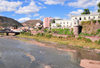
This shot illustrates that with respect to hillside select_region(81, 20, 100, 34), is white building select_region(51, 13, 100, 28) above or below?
above

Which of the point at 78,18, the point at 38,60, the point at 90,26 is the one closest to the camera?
the point at 38,60

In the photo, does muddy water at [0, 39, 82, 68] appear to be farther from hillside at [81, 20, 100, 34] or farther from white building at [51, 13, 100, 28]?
white building at [51, 13, 100, 28]

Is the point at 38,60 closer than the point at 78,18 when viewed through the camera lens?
Yes

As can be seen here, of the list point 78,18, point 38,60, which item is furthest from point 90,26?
point 38,60

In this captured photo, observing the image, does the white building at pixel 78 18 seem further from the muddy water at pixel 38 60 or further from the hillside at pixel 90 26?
the muddy water at pixel 38 60

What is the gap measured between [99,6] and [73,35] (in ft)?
60.5

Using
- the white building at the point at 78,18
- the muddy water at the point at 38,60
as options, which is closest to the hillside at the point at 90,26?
the white building at the point at 78,18

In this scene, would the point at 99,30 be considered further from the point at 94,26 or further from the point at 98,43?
the point at 98,43

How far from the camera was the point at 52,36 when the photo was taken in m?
46.3

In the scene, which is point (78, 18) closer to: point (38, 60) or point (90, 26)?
point (90, 26)

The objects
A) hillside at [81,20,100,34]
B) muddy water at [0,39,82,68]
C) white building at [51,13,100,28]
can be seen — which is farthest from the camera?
white building at [51,13,100,28]

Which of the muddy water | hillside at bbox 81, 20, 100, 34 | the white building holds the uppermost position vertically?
the white building

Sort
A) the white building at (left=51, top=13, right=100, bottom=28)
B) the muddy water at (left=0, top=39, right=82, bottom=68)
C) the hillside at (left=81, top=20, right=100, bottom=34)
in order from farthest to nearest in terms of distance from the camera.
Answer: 1. the white building at (left=51, top=13, right=100, bottom=28)
2. the hillside at (left=81, top=20, right=100, bottom=34)
3. the muddy water at (left=0, top=39, right=82, bottom=68)

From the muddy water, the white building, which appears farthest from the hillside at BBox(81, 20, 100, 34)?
the muddy water
